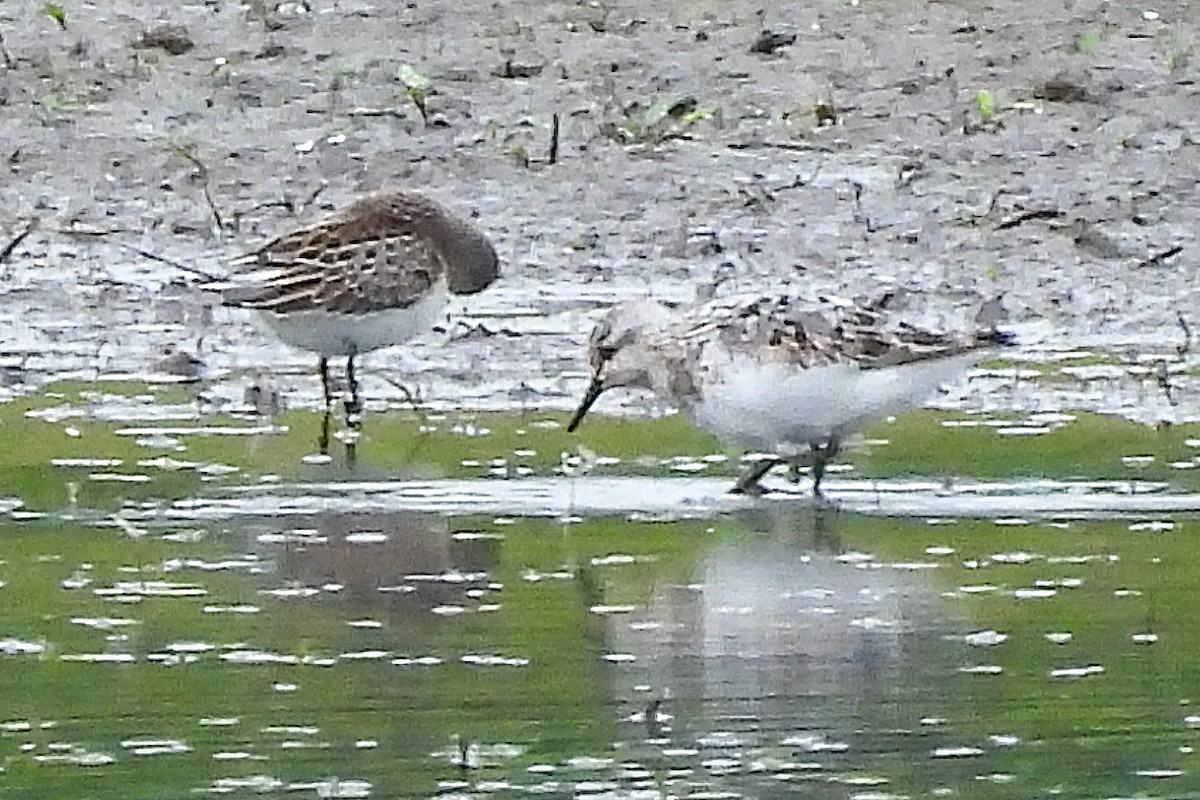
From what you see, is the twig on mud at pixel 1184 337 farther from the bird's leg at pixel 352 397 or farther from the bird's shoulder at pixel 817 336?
the bird's leg at pixel 352 397

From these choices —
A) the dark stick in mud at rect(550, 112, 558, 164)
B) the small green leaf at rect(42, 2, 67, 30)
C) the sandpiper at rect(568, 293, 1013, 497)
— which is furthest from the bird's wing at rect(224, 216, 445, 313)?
the small green leaf at rect(42, 2, 67, 30)

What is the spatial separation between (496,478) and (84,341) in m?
2.71

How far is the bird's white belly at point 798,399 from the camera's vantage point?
29.1ft

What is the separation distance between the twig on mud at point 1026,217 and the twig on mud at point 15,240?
11.3 ft

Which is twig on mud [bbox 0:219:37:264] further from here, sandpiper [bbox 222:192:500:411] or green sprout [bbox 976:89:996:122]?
green sprout [bbox 976:89:996:122]

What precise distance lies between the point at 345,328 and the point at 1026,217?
345cm

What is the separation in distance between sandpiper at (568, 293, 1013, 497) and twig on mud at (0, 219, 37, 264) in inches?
140

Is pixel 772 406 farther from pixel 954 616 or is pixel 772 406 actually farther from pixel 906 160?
pixel 906 160

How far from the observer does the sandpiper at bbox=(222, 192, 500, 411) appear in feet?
33.9

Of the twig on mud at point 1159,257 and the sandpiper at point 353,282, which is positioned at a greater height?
the twig on mud at point 1159,257

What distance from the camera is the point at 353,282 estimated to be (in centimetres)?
1042

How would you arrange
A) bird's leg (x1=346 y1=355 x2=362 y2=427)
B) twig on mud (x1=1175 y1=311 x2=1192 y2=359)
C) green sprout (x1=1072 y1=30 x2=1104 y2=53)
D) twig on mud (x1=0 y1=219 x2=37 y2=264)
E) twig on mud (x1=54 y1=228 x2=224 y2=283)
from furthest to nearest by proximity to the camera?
green sprout (x1=1072 y1=30 x2=1104 y2=53) < twig on mud (x1=54 y1=228 x2=224 y2=283) < twig on mud (x1=0 y1=219 x2=37 y2=264) < twig on mud (x1=1175 y1=311 x2=1192 y2=359) < bird's leg (x1=346 y1=355 x2=362 y2=427)

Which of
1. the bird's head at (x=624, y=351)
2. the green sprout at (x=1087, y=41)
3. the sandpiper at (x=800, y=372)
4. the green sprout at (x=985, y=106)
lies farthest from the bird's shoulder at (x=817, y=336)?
the green sprout at (x=1087, y=41)

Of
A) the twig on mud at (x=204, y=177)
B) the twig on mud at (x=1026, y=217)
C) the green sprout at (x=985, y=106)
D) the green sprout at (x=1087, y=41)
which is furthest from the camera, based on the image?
the green sprout at (x=1087, y=41)
